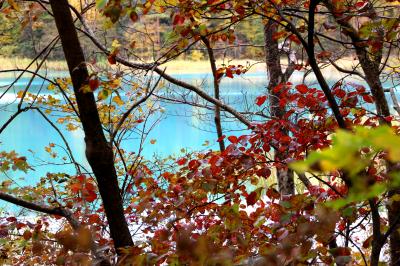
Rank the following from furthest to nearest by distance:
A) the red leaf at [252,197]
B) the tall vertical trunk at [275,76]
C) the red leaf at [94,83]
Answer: the tall vertical trunk at [275,76] → the red leaf at [252,197] → the red leaf at [94,83]

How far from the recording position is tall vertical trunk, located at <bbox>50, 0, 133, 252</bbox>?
1.35 metres

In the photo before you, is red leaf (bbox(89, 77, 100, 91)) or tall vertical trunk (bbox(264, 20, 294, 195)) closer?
red leaf (bbox(89, 77, 100, 91))

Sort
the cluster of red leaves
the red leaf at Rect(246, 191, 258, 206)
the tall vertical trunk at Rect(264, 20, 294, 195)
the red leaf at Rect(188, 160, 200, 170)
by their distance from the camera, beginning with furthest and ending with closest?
the tall vertical trunk at Rect(264, 20, 294, 195) < the red leaf at Rect(188, 160, 200, 170) < the red leaf at Rect(246, 191, 258, 206) < the cluster of red leaves

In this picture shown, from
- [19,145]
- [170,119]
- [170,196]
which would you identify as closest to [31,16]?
[170,196]

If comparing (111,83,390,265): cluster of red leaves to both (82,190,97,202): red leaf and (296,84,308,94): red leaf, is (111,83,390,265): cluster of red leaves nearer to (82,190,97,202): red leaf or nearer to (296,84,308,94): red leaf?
(296,84,308,94): red leaf

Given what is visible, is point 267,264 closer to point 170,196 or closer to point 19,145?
point 170,196

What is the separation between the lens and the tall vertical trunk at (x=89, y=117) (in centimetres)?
135

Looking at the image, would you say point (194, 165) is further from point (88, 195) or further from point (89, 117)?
point (89, 117)

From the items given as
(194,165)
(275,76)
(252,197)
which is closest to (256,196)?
(252,197)

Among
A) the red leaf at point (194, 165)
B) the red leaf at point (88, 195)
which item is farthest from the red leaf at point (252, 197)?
the red leaf at point (88, 195)

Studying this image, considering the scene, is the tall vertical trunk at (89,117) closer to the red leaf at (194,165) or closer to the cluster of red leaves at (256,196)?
the cluster of red leaves at (256,196)

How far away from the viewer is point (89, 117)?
1417 millimetres

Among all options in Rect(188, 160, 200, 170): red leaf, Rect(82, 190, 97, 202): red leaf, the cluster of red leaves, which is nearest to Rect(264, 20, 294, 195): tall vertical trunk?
the cluster of red leaves

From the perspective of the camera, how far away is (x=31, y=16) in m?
2.42
